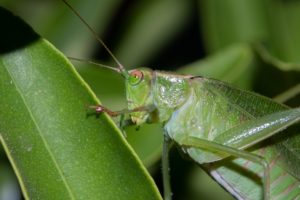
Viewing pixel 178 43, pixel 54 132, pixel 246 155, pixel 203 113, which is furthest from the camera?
pixel 178 43

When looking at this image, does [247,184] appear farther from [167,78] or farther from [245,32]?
[245,32]

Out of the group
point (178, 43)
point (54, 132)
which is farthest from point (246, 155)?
point (178, 43)

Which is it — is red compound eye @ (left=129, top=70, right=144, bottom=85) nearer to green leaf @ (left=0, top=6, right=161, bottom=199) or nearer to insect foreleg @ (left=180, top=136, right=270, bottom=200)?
insect foreleg @ (left=180, top=136, right=270, bottom=200)

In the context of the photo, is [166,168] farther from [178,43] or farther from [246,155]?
[178,43]

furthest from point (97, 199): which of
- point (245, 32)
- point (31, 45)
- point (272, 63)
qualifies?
point (245, 32)

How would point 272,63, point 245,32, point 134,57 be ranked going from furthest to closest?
point 134,57, point 245,32, point 272,63

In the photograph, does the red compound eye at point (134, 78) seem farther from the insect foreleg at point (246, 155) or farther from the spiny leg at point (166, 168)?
the insect foreleg at point (246, 155)
